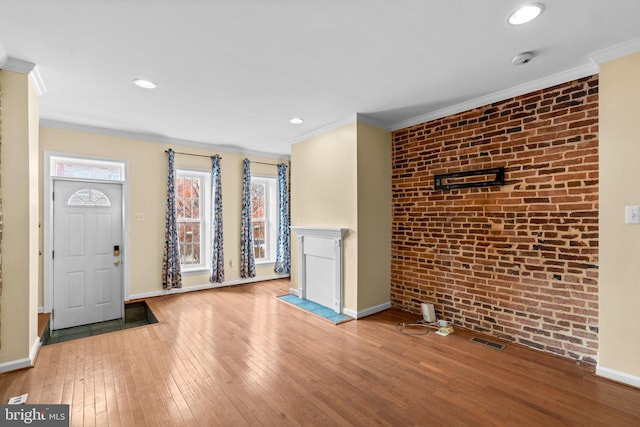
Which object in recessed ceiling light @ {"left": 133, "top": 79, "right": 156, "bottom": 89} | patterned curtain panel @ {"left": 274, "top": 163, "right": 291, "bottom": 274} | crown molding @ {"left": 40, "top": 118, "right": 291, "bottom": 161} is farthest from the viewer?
patterned curtain panel @ {"left": 274, "top": 163, "right": 291, "bottom": 274}

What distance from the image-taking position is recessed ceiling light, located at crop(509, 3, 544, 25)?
1.92 meters

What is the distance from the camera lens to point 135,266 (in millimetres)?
4797

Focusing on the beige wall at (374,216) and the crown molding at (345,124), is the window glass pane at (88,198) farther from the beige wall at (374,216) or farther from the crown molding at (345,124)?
the beige wall at (374,216)

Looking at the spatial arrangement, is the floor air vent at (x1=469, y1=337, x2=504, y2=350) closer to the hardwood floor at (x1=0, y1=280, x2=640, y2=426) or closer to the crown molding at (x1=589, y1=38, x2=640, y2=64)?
the hardwood floor at (x1=0, y1=280, x2=640, y2=426)

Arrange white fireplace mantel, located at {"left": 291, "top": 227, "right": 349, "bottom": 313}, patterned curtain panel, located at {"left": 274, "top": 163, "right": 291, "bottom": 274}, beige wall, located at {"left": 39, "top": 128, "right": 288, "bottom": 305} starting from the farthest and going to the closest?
patterned curtain panel, located at {"left": 274, "top": 163, "right": 291, "bottom": 274} → beige wall, located at {"left": 39, "top": 128, "right": 288, "bottom": 305} → white fireplace mantel, located at {"left": 291, "top": 227, "right": 349, "bottom": 313}

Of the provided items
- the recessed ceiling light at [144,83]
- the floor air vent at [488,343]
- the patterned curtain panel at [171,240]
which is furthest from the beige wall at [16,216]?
the floor air vent at [488,343]

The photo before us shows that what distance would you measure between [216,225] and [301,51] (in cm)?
381

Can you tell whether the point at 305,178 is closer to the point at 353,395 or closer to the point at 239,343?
the point at 239,343

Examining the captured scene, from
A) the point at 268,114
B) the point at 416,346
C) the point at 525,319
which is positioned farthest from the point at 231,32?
the point at 525,319

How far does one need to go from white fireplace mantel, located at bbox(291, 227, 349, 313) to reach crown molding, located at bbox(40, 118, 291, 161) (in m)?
2.06

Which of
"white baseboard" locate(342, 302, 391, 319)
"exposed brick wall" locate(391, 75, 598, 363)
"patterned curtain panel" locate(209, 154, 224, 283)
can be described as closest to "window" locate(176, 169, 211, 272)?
"patterned curtain panel" locate(209, 154, 224, 283)

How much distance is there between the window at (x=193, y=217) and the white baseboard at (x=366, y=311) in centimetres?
296

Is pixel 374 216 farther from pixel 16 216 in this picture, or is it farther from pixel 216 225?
pixel 16 216

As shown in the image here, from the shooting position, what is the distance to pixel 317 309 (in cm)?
427
